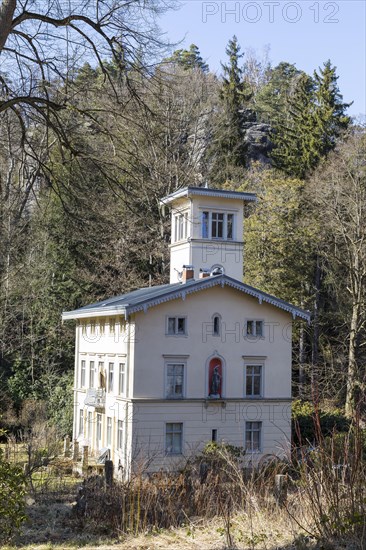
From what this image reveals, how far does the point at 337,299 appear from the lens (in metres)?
36.8

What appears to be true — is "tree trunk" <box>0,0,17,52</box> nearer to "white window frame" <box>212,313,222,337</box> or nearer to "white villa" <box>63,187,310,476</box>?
"white villa" <box>63,187,310,476</box>

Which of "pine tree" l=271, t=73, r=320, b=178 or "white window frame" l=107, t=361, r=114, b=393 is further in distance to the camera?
"pine tree" l=271, t=73, r=320, b=178

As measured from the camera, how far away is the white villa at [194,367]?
82.1ft

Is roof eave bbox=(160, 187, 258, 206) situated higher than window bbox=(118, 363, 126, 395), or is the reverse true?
roof eave bbox=(160, 187, 258, 206)

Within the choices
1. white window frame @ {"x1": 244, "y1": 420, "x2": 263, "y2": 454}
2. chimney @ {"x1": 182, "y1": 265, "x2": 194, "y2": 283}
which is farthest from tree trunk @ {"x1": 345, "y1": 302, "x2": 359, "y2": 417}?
chimney @ {"x1": 182, "y1": 265, "x2": 194, "y2": 283}

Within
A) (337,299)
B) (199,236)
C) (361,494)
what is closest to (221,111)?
(337,299)

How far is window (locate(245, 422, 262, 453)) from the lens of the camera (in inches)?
1035

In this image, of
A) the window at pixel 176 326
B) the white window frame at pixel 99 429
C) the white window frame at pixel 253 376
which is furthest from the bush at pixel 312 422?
the white window frame at pixel 99 429

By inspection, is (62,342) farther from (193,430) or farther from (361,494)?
(361,494)

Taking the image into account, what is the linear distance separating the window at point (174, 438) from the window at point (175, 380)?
1040mm

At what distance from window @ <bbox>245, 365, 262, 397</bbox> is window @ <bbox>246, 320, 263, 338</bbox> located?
1.23m

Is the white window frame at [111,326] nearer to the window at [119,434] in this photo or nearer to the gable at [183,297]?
the gable at [183,297]

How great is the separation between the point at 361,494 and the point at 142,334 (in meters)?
17.5

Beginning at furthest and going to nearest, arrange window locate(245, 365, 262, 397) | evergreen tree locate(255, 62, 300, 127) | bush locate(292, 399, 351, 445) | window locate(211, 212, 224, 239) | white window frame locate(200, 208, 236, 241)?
evergreen tree locate(255, 62, 300, 127) < window locate(211, 212, 224, 239) < white window frame locate(200, 208, 236, 241) < bush locate(292, 399, 351, 445) < window locate(245, 365, 262, 397)
